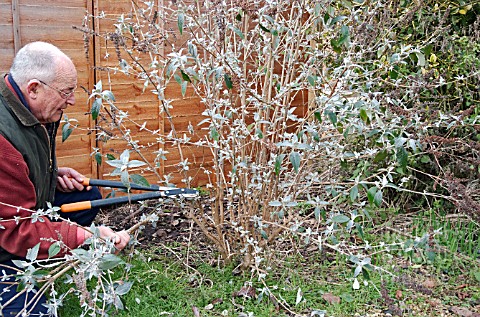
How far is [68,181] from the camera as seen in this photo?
11.3 ft

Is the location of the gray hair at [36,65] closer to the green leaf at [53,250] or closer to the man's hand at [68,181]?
the man's hand at [68,181]

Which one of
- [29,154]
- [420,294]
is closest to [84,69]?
[29,154]

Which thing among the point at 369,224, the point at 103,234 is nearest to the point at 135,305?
the point at 103,234

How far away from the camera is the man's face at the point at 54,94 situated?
2791 millimetres

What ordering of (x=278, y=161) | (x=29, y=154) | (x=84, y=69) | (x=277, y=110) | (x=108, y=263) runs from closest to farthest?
1. (x=108, y=263)
2. (x=278, y=161)
3. (x=29, y=154)
4. (x=277, y=110)
5. (x=84, y=69)

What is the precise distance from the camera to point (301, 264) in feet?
11.3

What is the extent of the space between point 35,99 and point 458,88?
3031 millimetres

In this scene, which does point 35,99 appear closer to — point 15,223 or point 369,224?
point 15,223

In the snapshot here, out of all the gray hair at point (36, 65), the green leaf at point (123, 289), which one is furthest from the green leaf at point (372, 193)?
the gray hair at point (36, 65)

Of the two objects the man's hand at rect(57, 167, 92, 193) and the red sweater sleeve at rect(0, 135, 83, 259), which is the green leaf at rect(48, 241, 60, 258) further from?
the man's hand at rect(57, 167, 92, 193)

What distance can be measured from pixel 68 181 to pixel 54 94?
0.82 meters

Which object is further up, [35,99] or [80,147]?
[35,99]

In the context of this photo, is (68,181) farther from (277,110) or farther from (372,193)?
(372,193)

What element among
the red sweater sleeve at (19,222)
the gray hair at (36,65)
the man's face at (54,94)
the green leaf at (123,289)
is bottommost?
the green leaf at (123,289)
